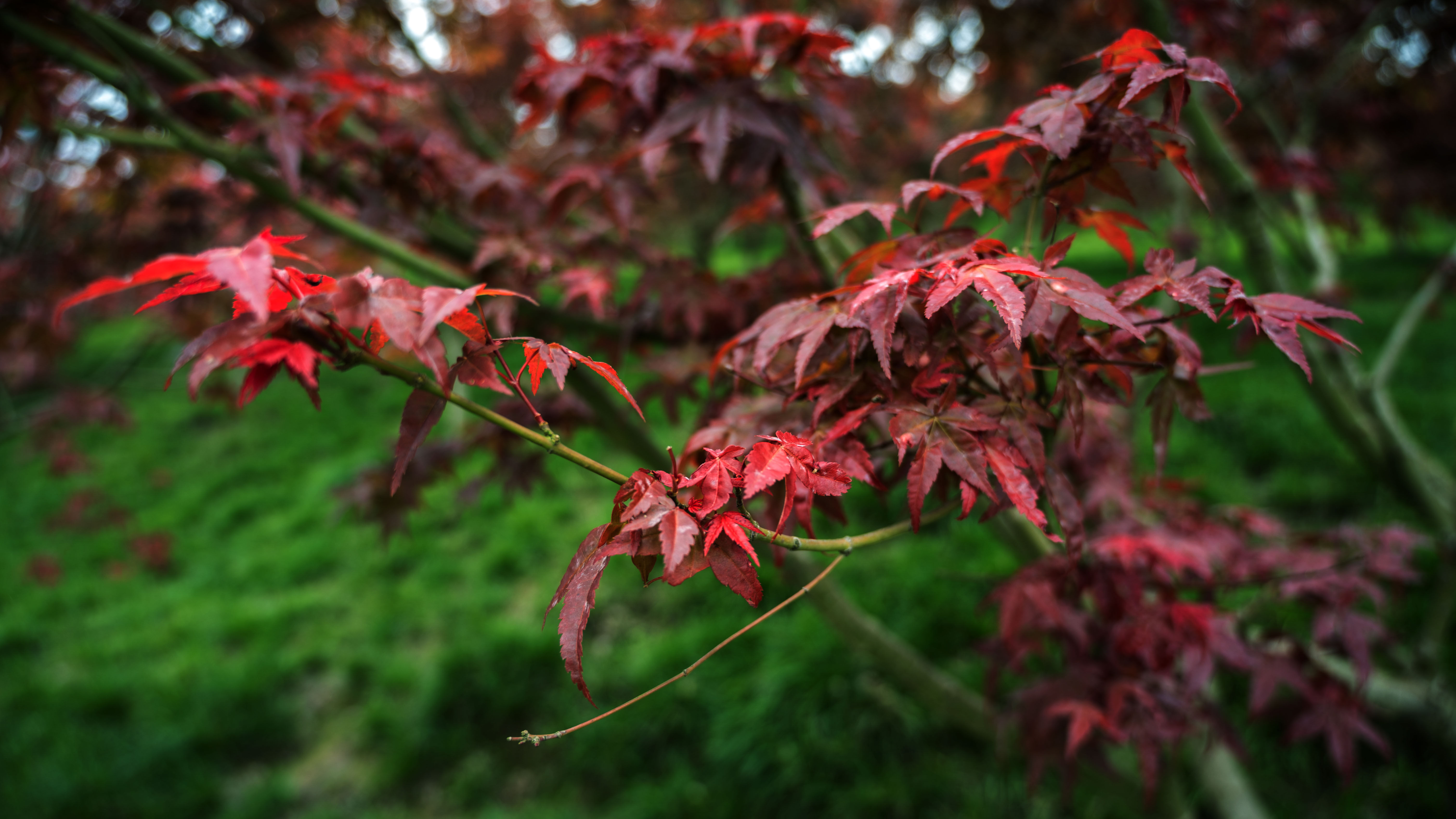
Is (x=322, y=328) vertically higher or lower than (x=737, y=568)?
higher

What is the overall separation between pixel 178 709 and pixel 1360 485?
5.55 meters

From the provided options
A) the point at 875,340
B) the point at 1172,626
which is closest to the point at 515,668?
the point at 1172,626

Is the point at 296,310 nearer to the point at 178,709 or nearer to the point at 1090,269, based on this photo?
the point at 178,709

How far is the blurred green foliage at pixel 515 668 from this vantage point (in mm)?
2600

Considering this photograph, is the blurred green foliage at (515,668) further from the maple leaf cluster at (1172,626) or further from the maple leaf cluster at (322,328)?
the maple leaf cluster at (322,328)

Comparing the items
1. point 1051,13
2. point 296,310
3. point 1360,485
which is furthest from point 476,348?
point 1360,485

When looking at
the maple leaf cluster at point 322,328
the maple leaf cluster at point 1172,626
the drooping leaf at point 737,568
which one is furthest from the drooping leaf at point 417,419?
the maple leaf cluster at point 1172,626

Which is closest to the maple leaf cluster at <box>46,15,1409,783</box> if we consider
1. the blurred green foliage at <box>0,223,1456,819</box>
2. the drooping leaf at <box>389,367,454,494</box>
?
the drooping leaf at <box>389,367,454,494</box>

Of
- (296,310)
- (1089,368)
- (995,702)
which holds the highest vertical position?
(296,310)

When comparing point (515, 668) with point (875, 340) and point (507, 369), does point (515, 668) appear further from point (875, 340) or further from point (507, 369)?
point (875, 340)

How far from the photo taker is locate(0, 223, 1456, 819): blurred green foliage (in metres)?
2.60

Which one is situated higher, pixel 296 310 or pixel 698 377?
pixel 296 310

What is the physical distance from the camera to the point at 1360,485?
342cm

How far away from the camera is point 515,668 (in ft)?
10.4
